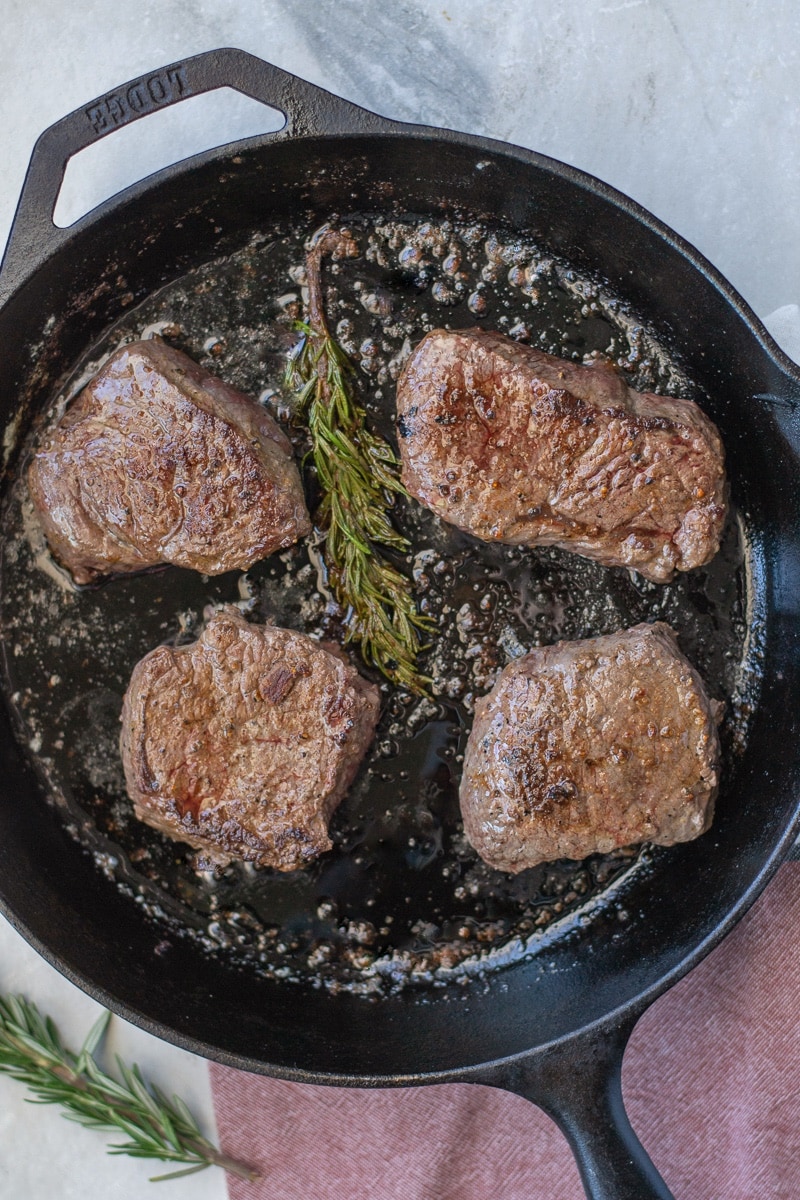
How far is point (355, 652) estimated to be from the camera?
8.35ft

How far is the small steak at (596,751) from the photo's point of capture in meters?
2.36

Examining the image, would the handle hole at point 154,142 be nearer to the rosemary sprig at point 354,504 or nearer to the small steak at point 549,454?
the rosemary sprig at point 354,504

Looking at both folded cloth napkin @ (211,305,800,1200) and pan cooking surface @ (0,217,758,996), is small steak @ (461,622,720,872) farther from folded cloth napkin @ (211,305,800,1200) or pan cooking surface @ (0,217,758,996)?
folded cloth napkin @ (211,305,800,1200)

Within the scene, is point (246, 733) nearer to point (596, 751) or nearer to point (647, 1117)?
point (596, 751)

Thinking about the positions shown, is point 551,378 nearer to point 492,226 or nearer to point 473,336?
point 473,336

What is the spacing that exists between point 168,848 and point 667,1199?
139 cm

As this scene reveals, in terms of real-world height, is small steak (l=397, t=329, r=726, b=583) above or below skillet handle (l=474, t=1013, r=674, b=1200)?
above

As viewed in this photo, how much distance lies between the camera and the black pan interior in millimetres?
2510

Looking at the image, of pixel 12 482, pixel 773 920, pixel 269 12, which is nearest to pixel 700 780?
pixel 773 920

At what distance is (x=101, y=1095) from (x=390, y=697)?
4.12ft

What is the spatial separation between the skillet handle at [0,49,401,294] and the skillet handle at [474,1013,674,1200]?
6.70 ft

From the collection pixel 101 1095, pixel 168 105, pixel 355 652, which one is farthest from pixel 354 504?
pixel 101 1095

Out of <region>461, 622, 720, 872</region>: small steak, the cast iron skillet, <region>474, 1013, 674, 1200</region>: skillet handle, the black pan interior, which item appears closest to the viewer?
<region>474, 1013, 674, 1200</region>: skillet handle

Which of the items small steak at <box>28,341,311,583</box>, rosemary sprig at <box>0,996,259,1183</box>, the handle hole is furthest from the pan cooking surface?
rosemary sprig at <box>0,996,259,1183</box>
